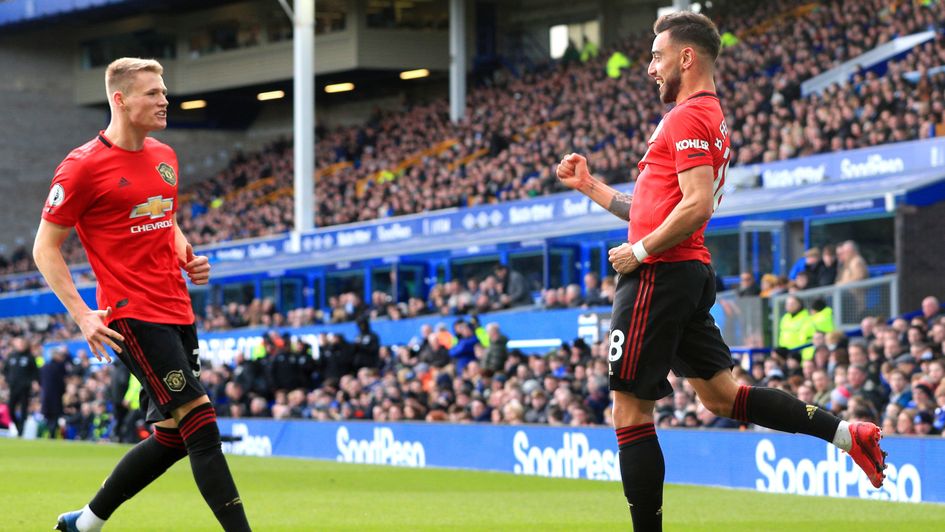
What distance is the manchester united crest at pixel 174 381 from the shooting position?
6137 mm

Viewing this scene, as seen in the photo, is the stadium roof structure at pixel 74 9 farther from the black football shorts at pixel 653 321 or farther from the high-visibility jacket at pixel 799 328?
the black football shorts at pixel 653 321

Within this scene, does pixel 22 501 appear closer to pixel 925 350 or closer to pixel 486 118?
pixel 925 350

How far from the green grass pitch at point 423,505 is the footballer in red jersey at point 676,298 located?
7.84ft

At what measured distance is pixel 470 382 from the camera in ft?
60.6

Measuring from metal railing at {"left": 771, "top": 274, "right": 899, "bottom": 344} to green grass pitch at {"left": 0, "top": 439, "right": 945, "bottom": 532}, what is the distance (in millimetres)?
4335

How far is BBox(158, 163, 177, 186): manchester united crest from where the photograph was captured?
21.1ft

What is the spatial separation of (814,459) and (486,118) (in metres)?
25.2

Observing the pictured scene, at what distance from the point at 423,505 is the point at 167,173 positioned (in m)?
4.30

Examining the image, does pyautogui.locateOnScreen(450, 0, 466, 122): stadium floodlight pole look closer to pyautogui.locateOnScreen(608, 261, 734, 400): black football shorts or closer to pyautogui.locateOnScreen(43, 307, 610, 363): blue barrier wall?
pyautogui.locateOnScreen(43, 307, 610, 363): blue barrier wall

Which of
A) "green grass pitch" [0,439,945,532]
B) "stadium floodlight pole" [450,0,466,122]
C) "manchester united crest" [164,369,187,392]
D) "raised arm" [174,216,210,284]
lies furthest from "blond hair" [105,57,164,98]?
"stadium floodlight pole" [450,0,466,122]

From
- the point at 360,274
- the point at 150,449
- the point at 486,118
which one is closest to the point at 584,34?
Answer: the point at 486,118

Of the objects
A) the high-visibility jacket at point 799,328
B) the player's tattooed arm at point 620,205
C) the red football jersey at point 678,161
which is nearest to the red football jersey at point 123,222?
the player's tattooed arm at point 620,205

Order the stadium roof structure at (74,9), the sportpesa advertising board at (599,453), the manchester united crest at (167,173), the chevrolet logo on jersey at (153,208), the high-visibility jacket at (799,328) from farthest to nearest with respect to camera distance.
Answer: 1. the stadium roof structure at (74,9)
2. the high-visibility jacket at (799,328)
3. the sportpesa advertising board at (599,453)
4. the manchester united crest at (167,173)
5. the chevrolet logo on jersey at (153,208)

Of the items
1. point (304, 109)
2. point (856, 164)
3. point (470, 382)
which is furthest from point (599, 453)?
point (304, 109)
